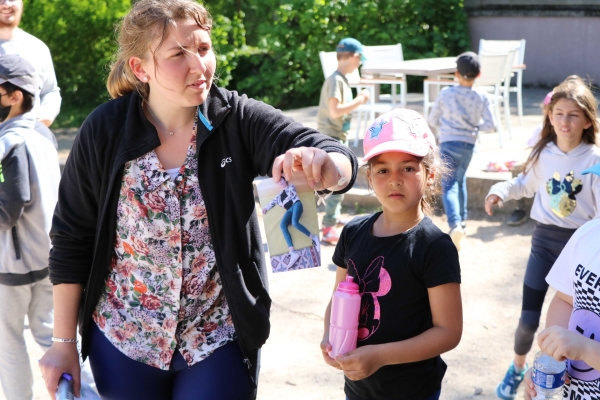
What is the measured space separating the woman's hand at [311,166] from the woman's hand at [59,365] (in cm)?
97

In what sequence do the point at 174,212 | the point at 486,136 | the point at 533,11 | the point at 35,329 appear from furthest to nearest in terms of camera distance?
1. the point at 533,11
2. the point at 486,136
3. the point at 35,329
4. the point at 174,212

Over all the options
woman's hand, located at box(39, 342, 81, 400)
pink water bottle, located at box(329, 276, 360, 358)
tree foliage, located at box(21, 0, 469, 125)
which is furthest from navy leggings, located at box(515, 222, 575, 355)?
tree foliage, located at box(21, 0, 469, 125)

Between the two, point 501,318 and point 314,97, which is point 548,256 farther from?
point 314,97

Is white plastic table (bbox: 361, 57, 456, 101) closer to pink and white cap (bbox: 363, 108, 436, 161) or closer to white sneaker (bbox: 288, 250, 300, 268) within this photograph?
pink and white cap (bbox: 363, 108, 436, 161)

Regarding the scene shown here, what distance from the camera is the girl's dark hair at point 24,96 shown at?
11.3ft

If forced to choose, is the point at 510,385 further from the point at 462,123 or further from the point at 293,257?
the point at 462,123

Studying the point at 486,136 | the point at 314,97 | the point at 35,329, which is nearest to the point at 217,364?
the point at 35,329

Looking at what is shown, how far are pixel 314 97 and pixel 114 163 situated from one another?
12.7m

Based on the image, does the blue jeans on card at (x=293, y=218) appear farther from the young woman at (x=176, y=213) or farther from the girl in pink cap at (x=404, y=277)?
the girl in pink cap at (x=404, y=277)

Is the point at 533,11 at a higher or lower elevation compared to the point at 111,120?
lower

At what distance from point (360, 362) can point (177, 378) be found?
1.85 feet

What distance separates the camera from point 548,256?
370 cm

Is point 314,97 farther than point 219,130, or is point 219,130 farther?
point 314,97

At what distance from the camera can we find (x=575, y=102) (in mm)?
3682
